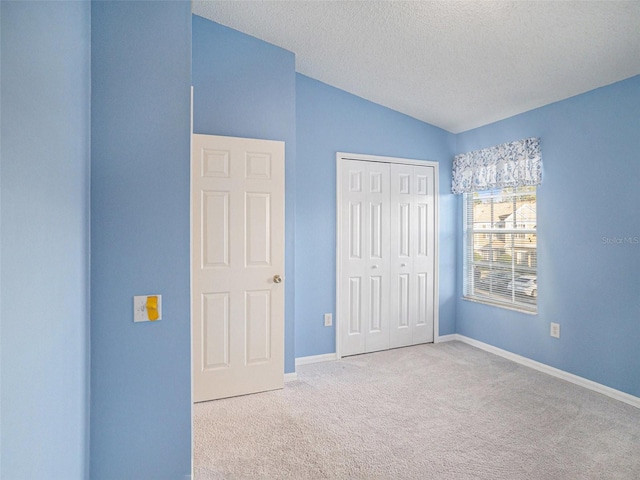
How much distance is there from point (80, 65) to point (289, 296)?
2.32 meters

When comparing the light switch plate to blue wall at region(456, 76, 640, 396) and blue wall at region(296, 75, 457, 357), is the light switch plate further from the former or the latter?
blue wall at region(456, 76, 640, 396)

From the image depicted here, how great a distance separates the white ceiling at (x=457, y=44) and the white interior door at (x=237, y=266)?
908mm

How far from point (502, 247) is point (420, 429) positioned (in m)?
2.31

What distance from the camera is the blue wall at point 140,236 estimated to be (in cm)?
150

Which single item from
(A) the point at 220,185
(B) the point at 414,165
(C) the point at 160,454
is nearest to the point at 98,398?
(C) the point at 160,454

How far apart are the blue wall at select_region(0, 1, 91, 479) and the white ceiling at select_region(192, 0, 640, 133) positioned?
1779 mm

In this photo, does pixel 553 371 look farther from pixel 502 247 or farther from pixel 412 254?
pixel 412 254

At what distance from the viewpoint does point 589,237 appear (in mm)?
3133

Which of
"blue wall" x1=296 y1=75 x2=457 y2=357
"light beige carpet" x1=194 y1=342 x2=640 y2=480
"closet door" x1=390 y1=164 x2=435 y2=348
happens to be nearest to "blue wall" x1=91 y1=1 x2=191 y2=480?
"light beige carpet" x1=194 y1=342 x2=640 y2=480

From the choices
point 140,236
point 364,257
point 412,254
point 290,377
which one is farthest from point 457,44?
point 290,377

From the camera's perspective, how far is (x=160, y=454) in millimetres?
1578

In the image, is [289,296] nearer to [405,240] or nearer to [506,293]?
[405,240]

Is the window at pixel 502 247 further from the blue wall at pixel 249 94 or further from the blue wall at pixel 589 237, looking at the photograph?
the blue wall at pixel 249 94

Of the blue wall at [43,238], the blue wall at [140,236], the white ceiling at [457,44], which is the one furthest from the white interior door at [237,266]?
the blue wall at [43,238]
